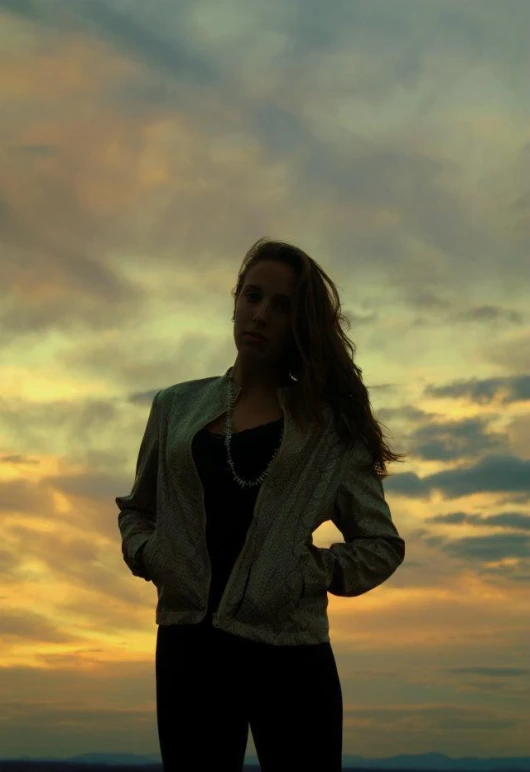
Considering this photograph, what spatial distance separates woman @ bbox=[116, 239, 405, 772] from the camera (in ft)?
13.7

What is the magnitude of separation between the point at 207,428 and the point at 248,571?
646 millimetres

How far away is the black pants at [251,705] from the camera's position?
Result: 13.6 ft

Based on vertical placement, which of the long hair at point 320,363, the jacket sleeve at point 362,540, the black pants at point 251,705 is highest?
the long hair at point 320,363

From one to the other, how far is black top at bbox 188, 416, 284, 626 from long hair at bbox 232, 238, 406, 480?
19 cm

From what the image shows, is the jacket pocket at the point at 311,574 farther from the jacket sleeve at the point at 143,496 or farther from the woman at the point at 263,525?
the jacket sleeve at the point at 143,496

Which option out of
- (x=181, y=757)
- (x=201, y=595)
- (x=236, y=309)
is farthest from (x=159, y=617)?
(x=236, y=309)

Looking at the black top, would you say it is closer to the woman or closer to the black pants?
the woman

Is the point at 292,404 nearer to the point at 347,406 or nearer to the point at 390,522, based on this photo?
the point at 347,406

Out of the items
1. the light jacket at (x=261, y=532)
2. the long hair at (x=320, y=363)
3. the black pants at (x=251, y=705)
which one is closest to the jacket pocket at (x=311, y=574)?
the light jacket at (x=261, y=532)

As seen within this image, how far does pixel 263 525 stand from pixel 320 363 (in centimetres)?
74

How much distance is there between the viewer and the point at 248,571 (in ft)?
13.9

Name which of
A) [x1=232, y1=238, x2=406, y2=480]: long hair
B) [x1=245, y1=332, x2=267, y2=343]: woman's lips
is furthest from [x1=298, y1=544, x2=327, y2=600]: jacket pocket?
[x1=245, y1=332, x2=267, y2=343]: woman's lips

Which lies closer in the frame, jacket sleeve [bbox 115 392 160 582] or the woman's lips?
the woman's lips

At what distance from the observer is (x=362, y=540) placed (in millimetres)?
4461
